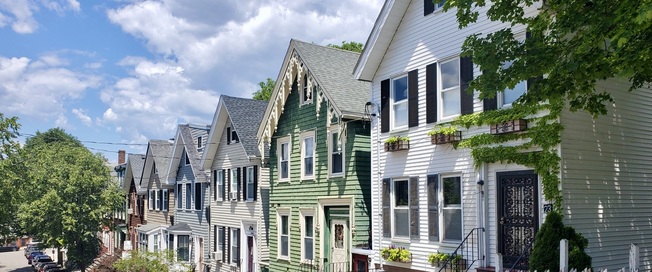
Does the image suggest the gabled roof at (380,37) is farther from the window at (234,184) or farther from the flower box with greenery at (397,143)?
the window at (234,184)

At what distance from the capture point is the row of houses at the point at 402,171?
46.2 ft

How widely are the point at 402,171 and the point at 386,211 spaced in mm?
1480

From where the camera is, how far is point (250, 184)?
94.8 feet

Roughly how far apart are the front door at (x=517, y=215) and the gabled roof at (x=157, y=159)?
100ft

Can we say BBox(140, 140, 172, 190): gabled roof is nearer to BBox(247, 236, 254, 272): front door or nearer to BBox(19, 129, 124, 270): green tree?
BBox(19, 129, 124, 270): green tree

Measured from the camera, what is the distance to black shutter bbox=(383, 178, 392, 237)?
18094 mm

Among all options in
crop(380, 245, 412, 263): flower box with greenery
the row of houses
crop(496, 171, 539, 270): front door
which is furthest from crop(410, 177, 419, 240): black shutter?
crop(496, 171, 539, 270): front door

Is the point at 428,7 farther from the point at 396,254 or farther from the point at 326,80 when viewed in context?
the point at 396,254

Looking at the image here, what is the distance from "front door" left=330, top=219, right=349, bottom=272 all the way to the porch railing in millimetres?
6000

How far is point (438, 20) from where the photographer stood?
16.9m

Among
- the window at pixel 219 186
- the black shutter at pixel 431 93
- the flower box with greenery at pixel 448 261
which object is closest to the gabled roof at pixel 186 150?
the window at pixel 219 186

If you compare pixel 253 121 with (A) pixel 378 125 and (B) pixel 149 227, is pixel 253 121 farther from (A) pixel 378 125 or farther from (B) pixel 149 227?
(B) pixel 149 227

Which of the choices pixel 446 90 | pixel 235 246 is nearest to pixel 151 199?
pixel 235 246

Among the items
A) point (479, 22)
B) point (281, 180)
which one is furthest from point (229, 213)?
point (479, 22)
